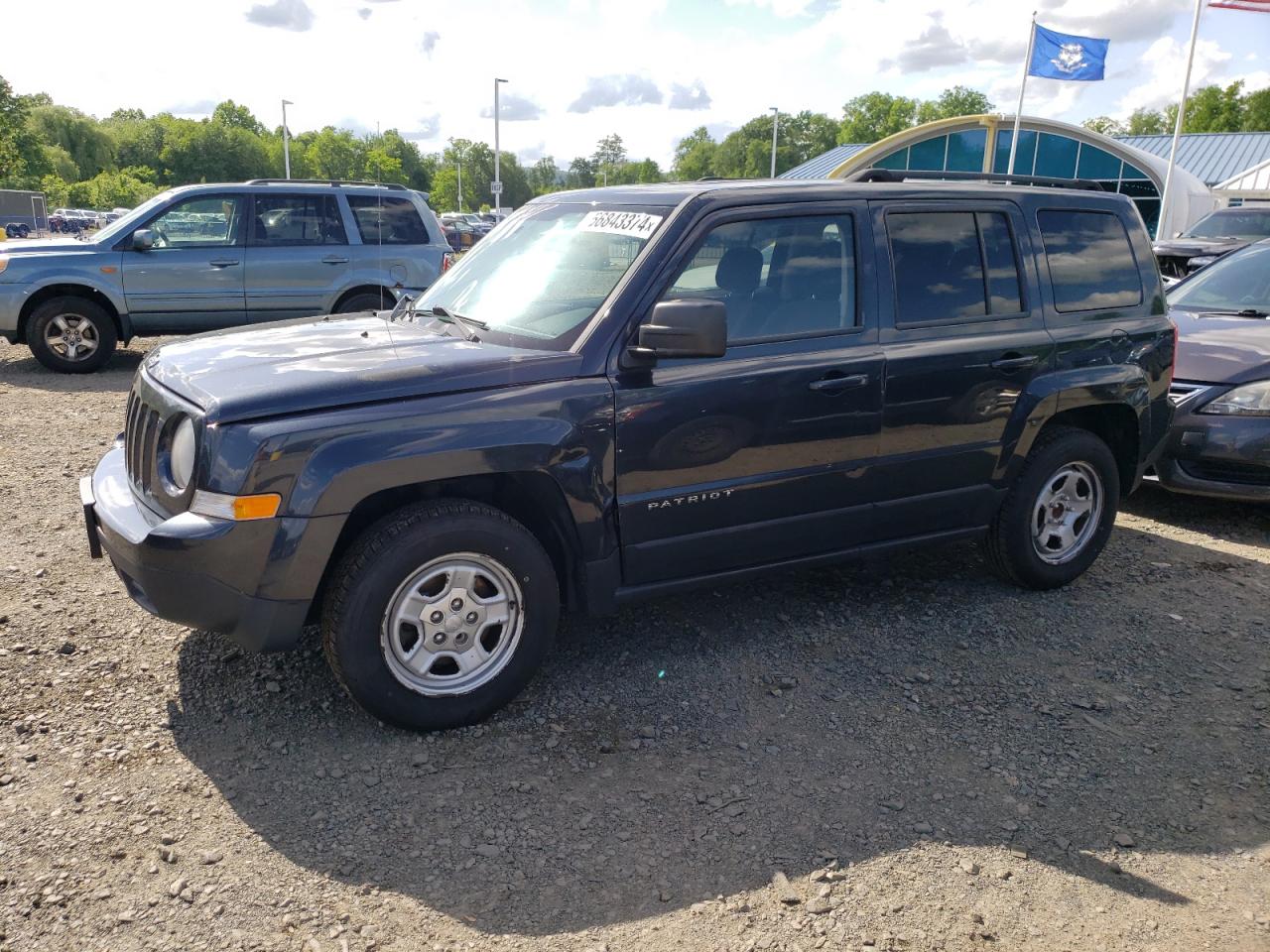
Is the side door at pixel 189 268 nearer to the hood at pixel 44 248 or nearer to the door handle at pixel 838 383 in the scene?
the hood at pixel 44 248

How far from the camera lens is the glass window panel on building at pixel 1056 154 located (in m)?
44.2

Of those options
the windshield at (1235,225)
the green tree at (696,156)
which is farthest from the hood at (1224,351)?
the green tree at (696,156)

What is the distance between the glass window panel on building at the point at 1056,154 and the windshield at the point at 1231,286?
3995 cm

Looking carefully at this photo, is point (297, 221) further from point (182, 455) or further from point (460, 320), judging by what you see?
point (182, 455)

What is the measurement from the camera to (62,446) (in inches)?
295

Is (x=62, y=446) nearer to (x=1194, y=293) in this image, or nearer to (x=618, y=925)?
(x=618, y=925)

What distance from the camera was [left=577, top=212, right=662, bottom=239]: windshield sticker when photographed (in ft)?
12.9

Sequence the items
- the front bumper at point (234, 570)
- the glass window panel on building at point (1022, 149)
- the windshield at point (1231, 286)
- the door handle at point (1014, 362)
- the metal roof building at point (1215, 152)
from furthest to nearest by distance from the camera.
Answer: the metal roof building at point (1215, 152)
the glass window panel on building at point (1022, 149)
the windshield at point (1231, 286)
the door handle at point (1014, 362)
the front bumper at point (234, 570)

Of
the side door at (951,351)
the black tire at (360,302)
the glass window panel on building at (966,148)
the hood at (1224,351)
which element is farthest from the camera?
the glass window panel on building at (966,148)

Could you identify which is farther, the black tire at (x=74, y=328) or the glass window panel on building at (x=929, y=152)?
the glass window panel on building at (x=929, y=152)

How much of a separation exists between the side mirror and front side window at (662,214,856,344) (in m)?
0.36

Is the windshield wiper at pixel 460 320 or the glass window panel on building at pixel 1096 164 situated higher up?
the glass window panel on building at pixel 1096 164

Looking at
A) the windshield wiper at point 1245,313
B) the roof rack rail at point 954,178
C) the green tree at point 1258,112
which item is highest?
the green tree at point 1258,112

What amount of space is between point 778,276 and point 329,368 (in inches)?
70.5
